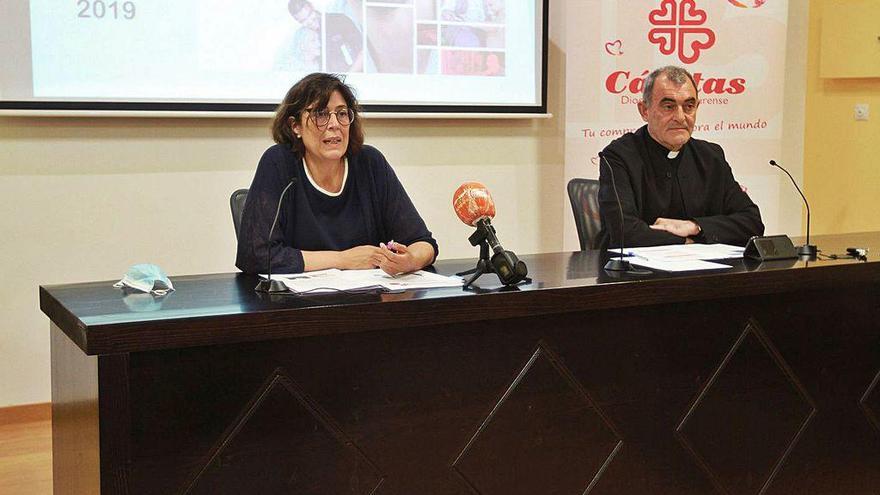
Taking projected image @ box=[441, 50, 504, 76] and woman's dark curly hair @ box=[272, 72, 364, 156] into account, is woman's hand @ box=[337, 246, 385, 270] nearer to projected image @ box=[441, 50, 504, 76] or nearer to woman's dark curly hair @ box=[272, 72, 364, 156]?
woman's dark curly hair @ box=[272, 72, 364, 156]

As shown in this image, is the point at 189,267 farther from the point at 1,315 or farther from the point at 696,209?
the point at 696,209

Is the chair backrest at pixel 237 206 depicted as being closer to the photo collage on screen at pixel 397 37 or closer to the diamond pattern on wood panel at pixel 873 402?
the photo collage on screen at pixel 397 37

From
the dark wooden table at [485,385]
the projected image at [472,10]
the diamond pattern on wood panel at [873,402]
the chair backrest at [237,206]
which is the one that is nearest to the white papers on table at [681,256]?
the dark wooden table at [485,385]

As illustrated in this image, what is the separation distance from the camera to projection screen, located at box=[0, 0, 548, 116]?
11.8ft

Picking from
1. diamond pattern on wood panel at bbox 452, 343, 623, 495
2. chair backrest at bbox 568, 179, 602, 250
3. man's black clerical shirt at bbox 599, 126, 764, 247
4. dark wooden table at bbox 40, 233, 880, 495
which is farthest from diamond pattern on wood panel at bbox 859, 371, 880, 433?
chair backrest at bbox 568, 179, 602, 250

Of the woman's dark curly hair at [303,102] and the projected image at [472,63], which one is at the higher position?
the projected image at [472,63]

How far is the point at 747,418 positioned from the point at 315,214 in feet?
3.96

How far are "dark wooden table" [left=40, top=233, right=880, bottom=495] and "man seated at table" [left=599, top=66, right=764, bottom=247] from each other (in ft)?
1.73

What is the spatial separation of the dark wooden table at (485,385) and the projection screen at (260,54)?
1.69 meters

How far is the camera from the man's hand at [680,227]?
9.71 ft

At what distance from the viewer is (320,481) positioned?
1862 millimetres

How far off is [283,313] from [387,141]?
2515mm

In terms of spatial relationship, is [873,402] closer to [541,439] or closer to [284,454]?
[541,439]

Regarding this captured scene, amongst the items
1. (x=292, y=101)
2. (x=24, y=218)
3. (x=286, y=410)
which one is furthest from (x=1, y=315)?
(x=286, y=410)
